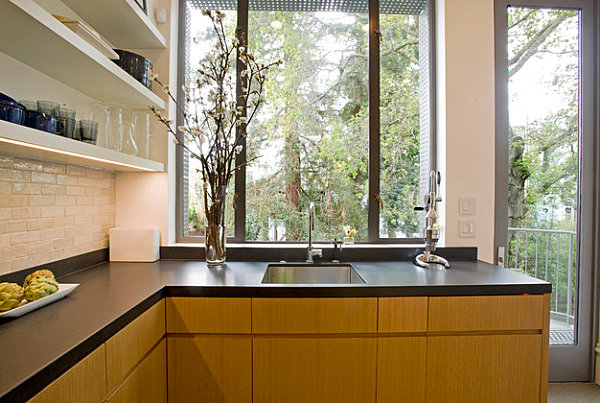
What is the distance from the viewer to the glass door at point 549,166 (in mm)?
2111

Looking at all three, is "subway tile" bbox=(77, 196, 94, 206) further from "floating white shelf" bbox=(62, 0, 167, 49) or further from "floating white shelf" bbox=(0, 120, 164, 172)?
"floating white shelf" bbox=(62, 0, 167, 49)

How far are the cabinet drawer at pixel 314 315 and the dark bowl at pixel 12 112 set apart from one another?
1.07 m

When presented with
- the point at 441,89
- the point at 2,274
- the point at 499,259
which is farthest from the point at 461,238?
the point at 2,274

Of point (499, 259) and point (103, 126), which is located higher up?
point (103, 126)

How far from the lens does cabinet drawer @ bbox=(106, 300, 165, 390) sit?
0.98 metres

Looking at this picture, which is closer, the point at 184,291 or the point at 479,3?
the point at 184,291

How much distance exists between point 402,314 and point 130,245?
161 centimetres

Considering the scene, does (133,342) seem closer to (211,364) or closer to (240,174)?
(211,364)

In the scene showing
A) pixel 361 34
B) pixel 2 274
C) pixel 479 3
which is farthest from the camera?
pixel 361 34

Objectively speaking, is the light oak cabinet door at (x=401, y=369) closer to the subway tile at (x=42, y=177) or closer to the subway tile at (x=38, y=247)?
the subway tile at (x=38, y=247)

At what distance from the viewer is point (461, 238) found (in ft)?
6.73

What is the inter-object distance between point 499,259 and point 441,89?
4.11 ft

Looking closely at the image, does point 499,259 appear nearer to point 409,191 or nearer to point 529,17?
point 409,191

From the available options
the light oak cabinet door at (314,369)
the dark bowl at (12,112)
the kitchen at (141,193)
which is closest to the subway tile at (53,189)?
the kitchen at (141,193)
